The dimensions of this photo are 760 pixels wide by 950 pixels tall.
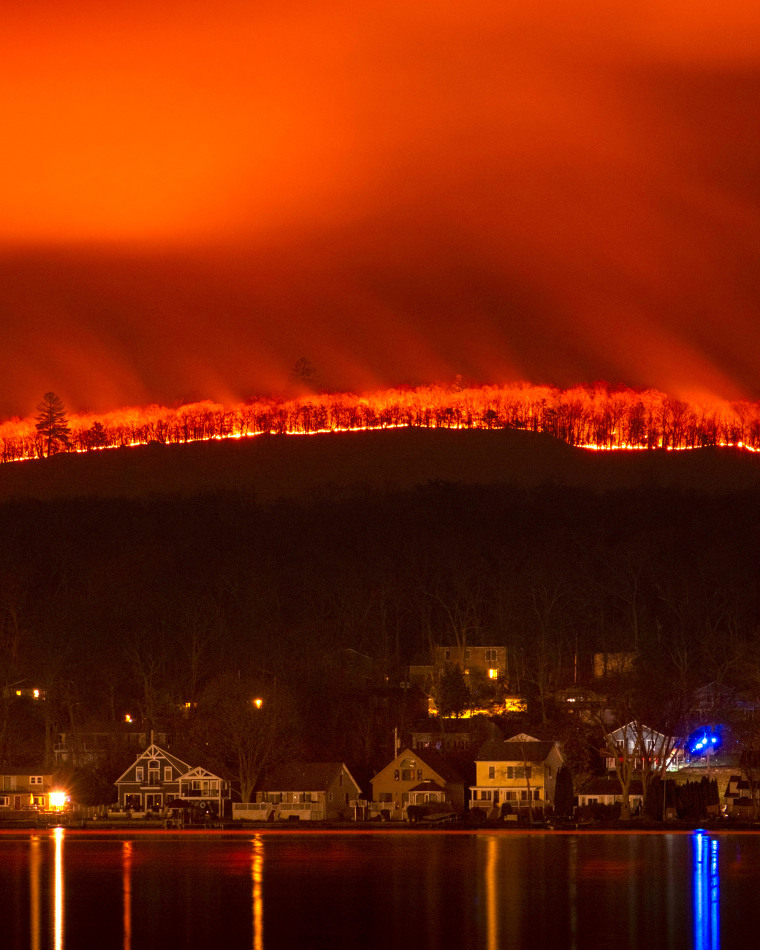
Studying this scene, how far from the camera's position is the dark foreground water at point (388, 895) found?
53438 millimetres

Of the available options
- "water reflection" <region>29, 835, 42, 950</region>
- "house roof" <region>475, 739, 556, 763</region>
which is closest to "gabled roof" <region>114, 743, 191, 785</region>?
"house roof" <region>475, 739, 556, 763</region>

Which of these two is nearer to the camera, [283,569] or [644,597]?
[644,597]

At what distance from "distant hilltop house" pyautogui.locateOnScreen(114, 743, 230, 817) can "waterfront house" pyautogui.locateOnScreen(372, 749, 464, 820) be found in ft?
32.6

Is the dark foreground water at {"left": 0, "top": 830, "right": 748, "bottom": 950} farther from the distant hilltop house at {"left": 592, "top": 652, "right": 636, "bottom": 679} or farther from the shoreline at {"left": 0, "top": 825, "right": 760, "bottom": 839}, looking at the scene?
the distant hilltop house at {"left": 592, "top": 652, "right": 636, "bottom": 679}

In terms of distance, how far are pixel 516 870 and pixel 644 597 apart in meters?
84.2

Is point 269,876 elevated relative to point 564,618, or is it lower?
lower

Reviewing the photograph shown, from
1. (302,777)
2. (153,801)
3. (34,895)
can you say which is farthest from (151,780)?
(34,895)

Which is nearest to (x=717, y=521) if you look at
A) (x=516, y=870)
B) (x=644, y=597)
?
(x=644, y=597)

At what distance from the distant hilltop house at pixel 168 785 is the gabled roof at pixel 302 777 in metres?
3.60

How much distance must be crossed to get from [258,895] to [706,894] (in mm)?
15934

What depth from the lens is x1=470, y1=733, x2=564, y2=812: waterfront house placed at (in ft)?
340

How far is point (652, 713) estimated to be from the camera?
4181 inches

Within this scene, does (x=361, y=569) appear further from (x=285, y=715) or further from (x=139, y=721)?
(x=285, y=715)

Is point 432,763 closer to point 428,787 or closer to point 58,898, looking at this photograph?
point 428,787
